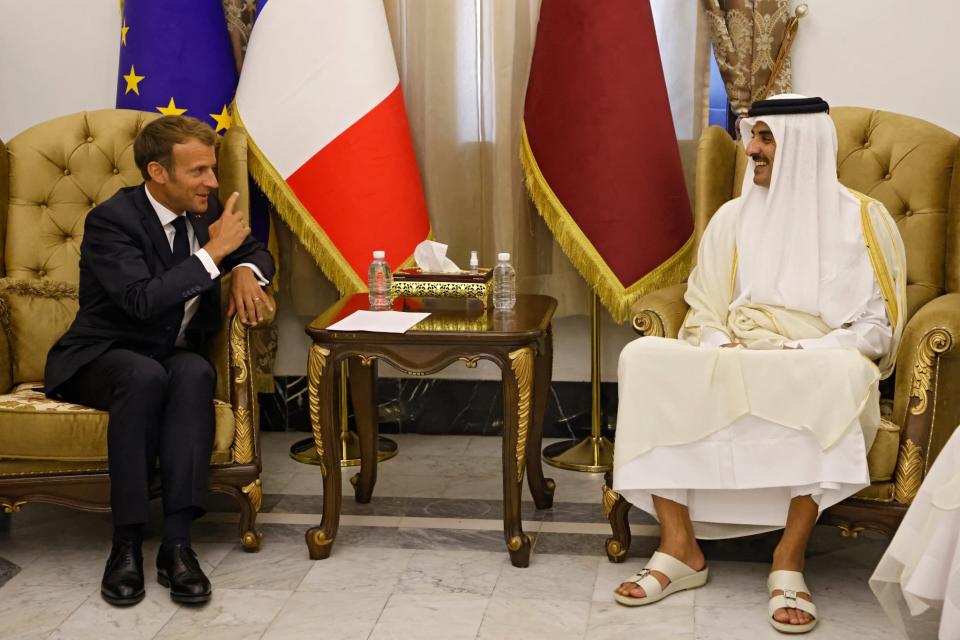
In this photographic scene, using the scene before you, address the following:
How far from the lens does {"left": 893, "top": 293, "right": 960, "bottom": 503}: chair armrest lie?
2689mm

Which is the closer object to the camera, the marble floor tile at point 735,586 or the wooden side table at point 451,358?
the marble floor tile at point 735,586

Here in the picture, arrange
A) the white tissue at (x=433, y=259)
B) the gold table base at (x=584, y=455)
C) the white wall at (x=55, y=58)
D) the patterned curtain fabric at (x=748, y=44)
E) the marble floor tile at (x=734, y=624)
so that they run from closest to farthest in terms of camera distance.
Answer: the marble floor tile at (x=734, y=624)
the white tissue at (x=433, y=259)
the patterned curtain fabric at (x=748, y=44)
the gold table base at (x=584, y=455)
the white wall at (x=55, y=58)

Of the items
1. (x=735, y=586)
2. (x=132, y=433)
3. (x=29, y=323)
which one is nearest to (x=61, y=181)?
(x=29, y=323)

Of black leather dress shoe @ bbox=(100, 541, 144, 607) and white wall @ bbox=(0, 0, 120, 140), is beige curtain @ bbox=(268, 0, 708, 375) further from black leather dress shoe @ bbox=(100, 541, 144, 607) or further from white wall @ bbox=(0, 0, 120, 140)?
black leather dress shoe @ bbox=(100, 541, 144, 607)

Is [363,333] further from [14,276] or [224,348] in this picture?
[14,276]

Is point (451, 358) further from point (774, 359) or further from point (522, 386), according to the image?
point (774, 359)

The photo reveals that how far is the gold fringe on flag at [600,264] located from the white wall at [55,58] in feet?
5.64

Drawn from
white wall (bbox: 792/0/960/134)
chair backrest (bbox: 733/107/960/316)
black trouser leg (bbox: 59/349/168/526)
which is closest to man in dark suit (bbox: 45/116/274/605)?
black trouser leg (bbox: 59/349/168/526)

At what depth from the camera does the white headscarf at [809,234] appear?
293 cm

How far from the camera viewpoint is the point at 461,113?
3.95 m

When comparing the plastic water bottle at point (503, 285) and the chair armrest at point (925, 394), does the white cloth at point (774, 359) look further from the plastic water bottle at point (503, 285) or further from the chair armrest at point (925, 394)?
the plastic water bottle at point (503, 285)

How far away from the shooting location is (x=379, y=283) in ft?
10.3

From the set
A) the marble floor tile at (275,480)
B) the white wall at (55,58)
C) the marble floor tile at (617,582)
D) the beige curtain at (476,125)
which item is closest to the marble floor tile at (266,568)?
the marble floor tile at (275,480)

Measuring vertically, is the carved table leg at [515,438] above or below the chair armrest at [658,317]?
below
